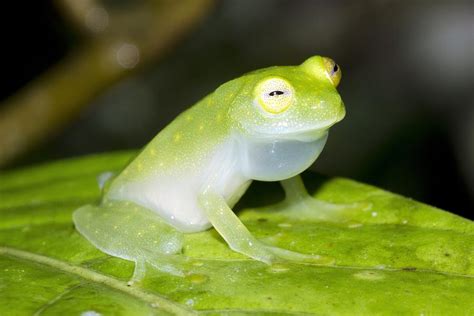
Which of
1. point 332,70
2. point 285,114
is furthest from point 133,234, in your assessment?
point 332,70

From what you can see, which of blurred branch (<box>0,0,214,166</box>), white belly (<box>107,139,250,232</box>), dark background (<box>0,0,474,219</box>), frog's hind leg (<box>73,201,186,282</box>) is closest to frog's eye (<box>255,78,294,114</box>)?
white belly (<box>107,139,250,232</box>)

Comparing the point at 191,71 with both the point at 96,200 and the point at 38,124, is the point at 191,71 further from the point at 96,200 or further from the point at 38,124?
the point at 96,200

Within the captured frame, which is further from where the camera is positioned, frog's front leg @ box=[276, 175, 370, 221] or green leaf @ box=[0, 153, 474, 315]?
frog's front leg @ box=[276, 175, 370, 221]

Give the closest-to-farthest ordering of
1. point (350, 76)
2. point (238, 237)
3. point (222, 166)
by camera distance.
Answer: point (238, 237) → point (222, 166) → point (350, 76)

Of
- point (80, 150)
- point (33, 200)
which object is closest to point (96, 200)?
point (33, 200)

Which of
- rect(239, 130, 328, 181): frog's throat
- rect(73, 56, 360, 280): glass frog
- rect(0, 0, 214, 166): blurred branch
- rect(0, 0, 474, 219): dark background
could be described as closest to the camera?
rect(73, 56, 360, 280): glass frog

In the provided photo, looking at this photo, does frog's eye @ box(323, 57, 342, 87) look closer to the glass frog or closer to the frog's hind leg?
the glass frog

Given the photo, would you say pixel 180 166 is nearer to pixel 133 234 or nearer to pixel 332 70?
pixel 133 234
